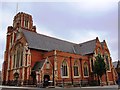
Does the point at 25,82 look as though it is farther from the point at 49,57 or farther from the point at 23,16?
the point at 23,16

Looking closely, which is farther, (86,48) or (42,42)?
(86,48)

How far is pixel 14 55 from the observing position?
39.4m

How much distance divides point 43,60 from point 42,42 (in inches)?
295

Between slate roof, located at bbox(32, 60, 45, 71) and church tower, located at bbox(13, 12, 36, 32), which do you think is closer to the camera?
slate roof, located at bbox(32, 60, 45, 71)

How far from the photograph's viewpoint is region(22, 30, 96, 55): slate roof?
37438 mm

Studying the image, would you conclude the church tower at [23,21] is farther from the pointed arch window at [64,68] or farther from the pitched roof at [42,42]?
the pointed arch window at [64,68]

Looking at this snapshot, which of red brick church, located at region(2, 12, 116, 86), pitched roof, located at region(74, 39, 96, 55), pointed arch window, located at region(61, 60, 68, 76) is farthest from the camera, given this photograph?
pitched roof, located at region(74, 39, 96, 55)

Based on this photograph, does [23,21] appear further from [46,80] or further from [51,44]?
[46,80]

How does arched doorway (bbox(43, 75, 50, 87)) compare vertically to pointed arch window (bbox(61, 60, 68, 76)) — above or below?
below

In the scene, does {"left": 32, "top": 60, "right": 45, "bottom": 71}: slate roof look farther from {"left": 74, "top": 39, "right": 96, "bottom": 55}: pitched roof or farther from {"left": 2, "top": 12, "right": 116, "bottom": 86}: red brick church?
{"left": 74, "top": 39, "right": 96, "bottom": 55}: pitched roof

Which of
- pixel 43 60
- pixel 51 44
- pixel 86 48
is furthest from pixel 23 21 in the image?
pixel 86 48

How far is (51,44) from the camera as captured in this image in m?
42.0

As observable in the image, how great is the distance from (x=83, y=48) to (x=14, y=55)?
2030 cm

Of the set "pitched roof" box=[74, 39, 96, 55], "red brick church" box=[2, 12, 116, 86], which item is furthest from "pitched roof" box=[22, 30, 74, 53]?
"pitched roof" box=[74, 39, 96, 55]
